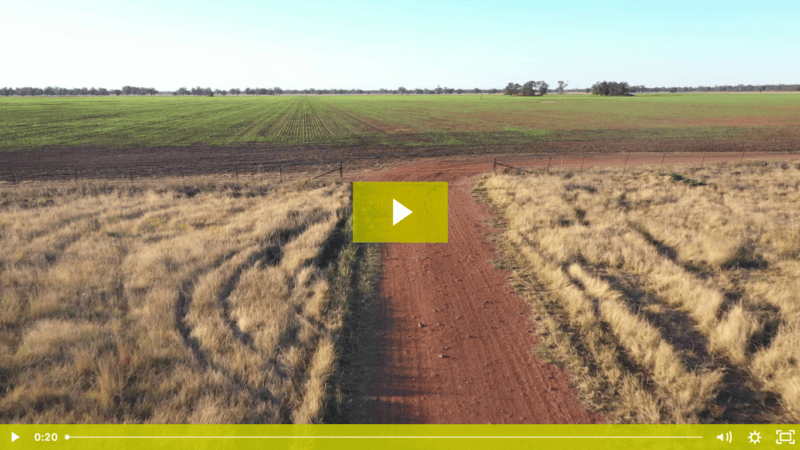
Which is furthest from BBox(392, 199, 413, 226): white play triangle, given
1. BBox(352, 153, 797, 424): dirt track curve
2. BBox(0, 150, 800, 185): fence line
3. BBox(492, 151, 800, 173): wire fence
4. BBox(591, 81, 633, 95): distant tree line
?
BBox(591, 81, 633, 95): distant tree line

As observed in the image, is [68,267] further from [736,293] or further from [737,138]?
[737,138]

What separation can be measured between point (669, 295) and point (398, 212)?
402 inches

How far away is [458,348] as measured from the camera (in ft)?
23.8

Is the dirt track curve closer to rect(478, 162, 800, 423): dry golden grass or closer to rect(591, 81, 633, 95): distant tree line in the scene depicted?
rect(478, 162, 800, 423): dry golden grass

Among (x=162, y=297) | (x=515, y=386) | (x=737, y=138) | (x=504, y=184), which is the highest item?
(x=737, y=138)

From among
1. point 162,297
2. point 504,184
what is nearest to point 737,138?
point 504,184

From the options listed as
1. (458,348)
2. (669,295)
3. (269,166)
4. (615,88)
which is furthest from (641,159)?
(615,88)

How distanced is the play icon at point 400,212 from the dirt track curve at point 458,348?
105cm

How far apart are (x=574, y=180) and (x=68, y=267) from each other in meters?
22.9

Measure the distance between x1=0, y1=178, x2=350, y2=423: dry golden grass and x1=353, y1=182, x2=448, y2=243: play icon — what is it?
4.91 feet

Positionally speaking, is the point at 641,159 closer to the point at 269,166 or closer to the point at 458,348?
the point at 269,166

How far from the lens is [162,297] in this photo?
841 cm

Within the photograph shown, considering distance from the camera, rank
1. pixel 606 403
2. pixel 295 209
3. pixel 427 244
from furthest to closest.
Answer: pixel 295 209 < pixel 427 244 < pixel 606 403

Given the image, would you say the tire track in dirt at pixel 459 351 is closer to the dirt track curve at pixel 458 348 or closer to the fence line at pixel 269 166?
the dirt track curve at pixel 458 348
